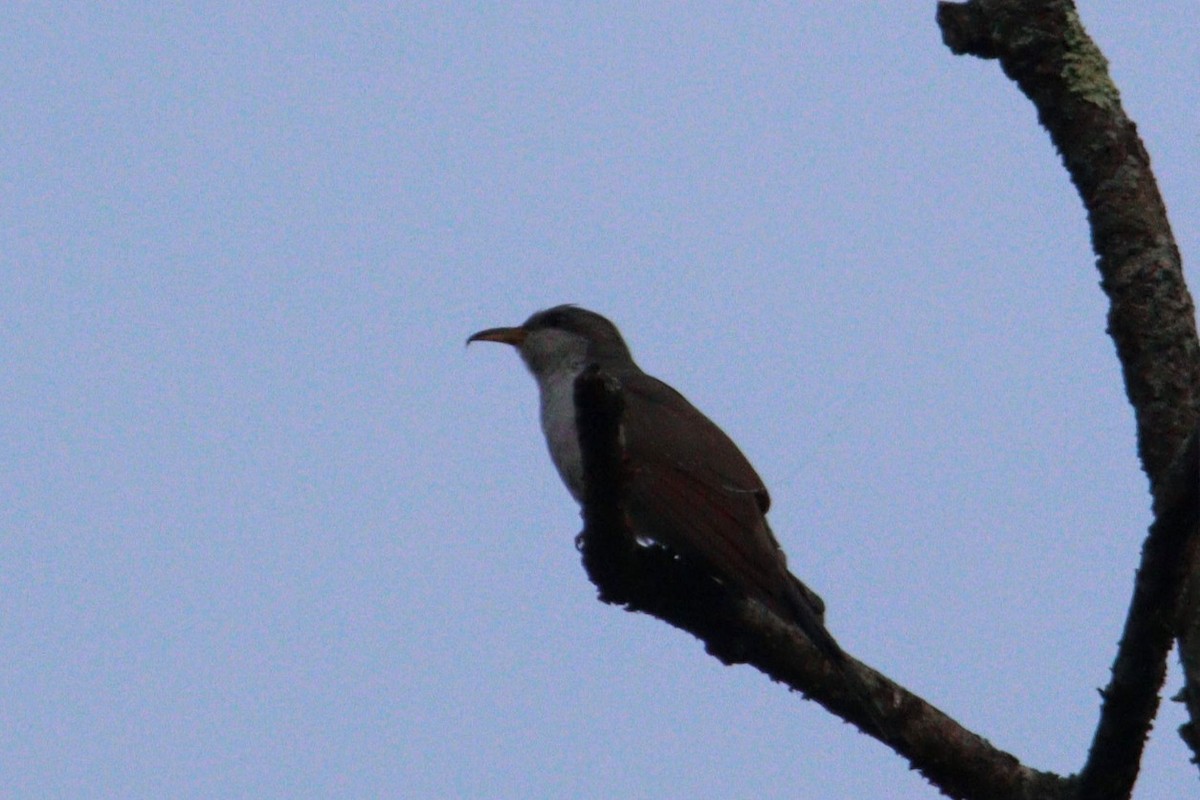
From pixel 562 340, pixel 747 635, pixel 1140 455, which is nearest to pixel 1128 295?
pixel 1140 455

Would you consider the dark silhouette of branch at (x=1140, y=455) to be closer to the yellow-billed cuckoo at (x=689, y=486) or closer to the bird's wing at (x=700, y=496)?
the yellow-billed cuckoo at (x=689, y=486)

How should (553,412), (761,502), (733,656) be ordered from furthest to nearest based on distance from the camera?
(553,412) → (761,502) → (733,656)

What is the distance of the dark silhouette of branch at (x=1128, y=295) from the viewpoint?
10.0ft

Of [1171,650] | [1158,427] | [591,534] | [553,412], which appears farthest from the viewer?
[553,412]

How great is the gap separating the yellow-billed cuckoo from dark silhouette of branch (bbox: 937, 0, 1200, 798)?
3.72ft

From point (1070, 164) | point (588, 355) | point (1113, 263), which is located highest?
point (588, 355)

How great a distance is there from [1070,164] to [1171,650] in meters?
1.44

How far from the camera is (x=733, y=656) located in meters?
4.50

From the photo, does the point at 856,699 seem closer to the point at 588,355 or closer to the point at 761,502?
the point at 761,502

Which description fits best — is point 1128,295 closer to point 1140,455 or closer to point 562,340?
point 1140,455

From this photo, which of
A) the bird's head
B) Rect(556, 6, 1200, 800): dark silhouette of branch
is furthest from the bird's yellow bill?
Rect(556, 6, 1200, 800): dark silhouette of branch

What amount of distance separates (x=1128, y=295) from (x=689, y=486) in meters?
2.28

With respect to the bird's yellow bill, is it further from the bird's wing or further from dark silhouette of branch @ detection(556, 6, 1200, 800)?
dark silhouette of branch @ detection(556, 6, 1200, 800)

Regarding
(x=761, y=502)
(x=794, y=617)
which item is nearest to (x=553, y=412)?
(x=761, y=502)
